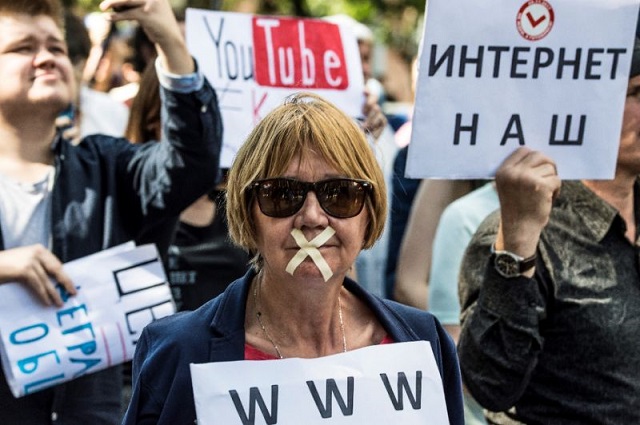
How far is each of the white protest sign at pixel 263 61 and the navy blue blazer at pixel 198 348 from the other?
6.83 ft

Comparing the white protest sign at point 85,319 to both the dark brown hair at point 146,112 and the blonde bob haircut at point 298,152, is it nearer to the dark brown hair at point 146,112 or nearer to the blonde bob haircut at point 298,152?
the blonde bob haircut at point 298,152

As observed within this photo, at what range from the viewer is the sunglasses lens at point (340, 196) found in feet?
8.12

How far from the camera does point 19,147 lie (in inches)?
143

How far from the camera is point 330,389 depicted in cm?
245

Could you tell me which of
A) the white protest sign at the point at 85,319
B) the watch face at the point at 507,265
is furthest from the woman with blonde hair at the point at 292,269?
the white protest sign at the point at 85,319

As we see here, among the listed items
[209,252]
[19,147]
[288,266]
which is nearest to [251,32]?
[209,252]

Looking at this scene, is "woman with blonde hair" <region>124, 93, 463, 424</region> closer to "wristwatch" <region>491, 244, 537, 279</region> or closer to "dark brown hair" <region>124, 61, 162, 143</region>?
"wristwatch" <region>491, 244, 537, 279</region>

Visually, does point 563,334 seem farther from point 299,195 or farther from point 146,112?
point 146,112

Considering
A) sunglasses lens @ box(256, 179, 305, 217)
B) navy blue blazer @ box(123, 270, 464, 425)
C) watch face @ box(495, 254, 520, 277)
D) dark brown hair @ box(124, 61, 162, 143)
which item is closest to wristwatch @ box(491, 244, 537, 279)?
watch face @ box(495, 254, 520, 277)

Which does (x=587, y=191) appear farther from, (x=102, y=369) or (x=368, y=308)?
(x=102, y=369)

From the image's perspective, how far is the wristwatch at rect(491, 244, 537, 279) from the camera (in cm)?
309

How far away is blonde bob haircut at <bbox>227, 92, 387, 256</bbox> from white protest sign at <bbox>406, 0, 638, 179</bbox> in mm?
630

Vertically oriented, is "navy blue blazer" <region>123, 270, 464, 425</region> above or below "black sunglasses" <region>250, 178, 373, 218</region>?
below

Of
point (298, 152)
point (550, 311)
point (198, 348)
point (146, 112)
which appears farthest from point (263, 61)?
point (198, 348)
